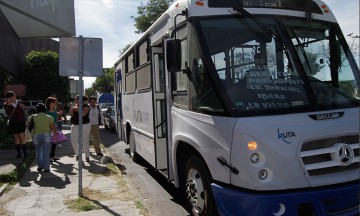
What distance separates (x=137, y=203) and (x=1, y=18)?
59.9ft

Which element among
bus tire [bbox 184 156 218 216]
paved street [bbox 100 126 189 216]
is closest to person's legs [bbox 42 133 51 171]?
paved street [bbox 100 126 189 216]

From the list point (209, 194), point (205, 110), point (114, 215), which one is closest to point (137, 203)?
point (114, 215)

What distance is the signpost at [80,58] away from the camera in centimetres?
649

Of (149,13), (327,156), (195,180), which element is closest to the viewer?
(327,156)

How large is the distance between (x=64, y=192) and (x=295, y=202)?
4.38 meters

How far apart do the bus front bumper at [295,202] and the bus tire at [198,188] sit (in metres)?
0.37

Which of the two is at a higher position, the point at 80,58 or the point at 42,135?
the point at 80,58

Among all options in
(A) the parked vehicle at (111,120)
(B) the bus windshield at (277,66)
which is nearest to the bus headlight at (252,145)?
(B) the bus windshield at (277,66)

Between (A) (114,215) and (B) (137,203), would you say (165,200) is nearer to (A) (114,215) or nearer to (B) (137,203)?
(B) (137,203)

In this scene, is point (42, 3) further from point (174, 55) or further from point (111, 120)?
point (174, 55)

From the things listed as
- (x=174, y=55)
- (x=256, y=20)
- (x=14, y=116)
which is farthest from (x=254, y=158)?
(x=14, y=116)

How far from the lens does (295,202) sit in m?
3.94

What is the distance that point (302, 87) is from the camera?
14.7 ft

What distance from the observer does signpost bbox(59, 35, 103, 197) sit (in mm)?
6488
